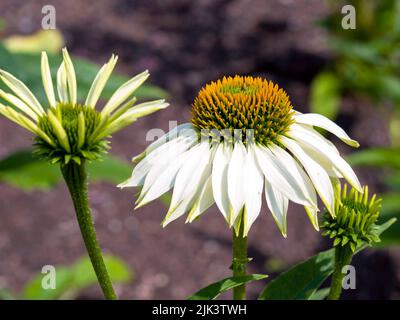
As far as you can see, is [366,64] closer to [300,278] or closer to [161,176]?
[300,278]

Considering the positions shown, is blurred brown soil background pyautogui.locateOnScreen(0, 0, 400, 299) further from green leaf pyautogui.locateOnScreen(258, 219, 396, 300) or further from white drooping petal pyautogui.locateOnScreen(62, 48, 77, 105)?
white drooping petal pyautogui.locateOnScreen(62, 48, 77, 105)

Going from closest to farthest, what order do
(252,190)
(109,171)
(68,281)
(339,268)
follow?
(252,190) → (339,268) → (109,171) → (68,281)

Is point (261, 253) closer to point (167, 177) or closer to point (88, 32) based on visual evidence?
point (88, 32)

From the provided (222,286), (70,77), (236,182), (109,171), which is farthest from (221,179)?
(109,171)

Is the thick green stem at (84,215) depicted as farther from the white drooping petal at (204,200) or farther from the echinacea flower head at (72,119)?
the white drooping petal at (204,200)

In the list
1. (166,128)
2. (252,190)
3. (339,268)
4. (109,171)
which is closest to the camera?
(252,190)

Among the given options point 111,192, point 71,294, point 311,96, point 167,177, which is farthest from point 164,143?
point 311,96

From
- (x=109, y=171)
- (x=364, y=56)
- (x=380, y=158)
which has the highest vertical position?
(x=364, y=56)
